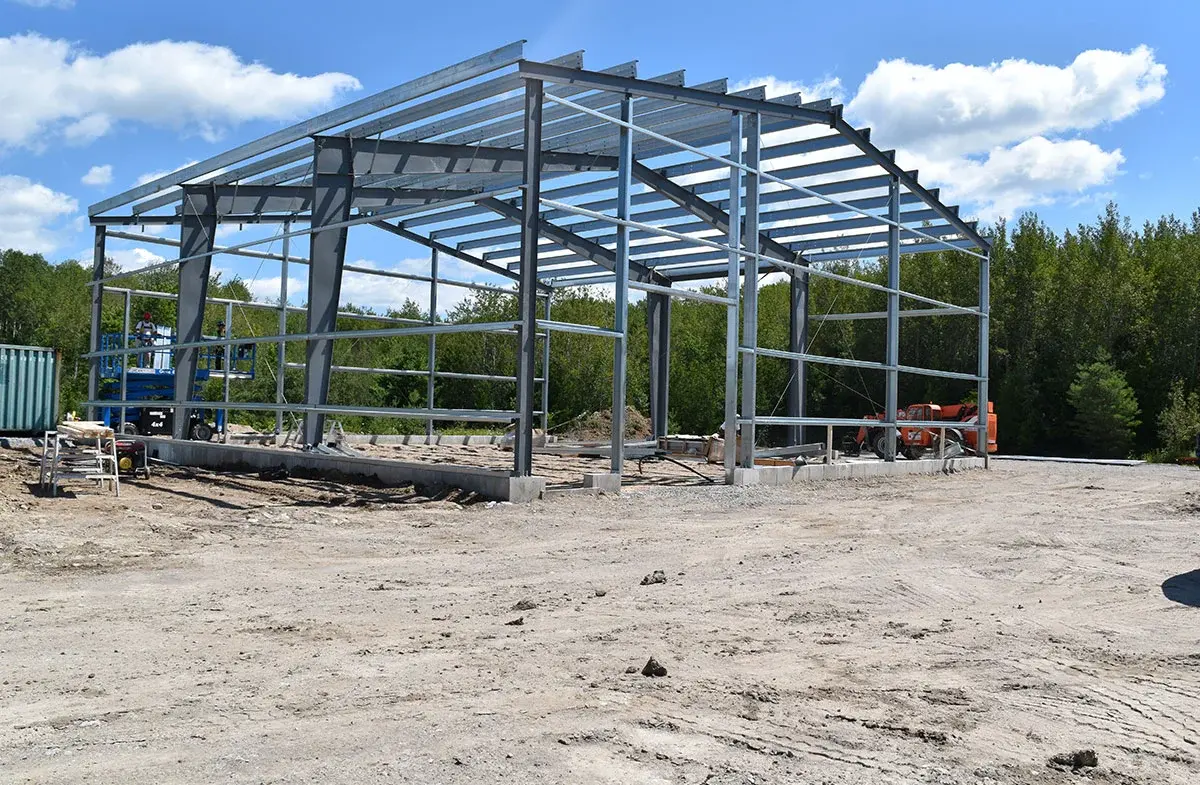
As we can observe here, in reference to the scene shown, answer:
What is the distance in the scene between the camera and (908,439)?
87.8 feet

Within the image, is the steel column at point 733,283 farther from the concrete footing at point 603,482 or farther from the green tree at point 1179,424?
the green tree at point 1179,424

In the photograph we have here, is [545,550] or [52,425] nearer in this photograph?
[545,550]

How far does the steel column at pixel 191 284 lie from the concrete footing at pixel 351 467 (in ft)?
3.30

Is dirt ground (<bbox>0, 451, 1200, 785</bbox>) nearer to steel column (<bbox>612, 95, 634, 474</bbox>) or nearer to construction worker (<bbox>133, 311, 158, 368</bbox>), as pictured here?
steel column (<bbox>612, 95, 634, 474</bbox>)

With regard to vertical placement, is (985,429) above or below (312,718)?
above

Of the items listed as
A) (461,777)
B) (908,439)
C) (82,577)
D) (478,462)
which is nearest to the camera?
(461,777)

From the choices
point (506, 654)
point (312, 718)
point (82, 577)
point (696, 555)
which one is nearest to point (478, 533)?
point (696, 555)

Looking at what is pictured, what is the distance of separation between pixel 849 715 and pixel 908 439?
75.6 ft

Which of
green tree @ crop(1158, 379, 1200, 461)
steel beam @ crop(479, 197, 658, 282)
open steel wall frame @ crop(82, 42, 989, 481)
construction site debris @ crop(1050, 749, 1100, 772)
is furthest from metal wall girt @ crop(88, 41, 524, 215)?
green tree @ crop(1158, 379, 1200, 461)

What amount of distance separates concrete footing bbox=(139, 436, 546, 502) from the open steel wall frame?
0.37 metres

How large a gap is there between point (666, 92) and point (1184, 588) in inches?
410

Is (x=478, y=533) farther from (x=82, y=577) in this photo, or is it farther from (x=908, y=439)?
(x=908, y=439)

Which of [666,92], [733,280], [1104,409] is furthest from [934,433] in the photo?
[666,92]

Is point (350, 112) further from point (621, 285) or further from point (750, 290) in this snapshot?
point (750, 290)
